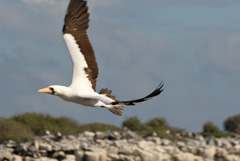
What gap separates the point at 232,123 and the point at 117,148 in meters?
17.4

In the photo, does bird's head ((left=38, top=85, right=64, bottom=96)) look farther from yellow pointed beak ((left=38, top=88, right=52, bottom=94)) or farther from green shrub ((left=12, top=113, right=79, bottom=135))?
green shrub ((left=12, top=113, right=79, bottom=135))

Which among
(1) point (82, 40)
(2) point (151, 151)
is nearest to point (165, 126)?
(2) point (151, 151)

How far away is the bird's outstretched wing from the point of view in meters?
22.9

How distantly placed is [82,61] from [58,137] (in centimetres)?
1786

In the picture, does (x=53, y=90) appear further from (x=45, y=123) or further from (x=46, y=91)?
(x=45, y=123)

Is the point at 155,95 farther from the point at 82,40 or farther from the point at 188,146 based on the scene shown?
the point at 188,146

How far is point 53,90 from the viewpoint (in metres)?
22.2

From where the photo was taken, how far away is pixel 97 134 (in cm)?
4144

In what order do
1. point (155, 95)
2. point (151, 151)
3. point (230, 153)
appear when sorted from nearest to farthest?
point (155, 95) < point (151, 151) < point (230, 153)

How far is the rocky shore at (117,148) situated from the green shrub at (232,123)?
925cm

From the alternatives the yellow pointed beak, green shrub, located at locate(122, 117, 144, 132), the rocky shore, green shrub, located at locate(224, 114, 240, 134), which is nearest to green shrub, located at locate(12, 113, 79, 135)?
the rocky shore

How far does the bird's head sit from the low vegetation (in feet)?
58.4

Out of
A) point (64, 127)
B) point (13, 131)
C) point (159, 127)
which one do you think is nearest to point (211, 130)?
point (159, 127)

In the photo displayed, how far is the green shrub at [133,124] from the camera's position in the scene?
47.0m
